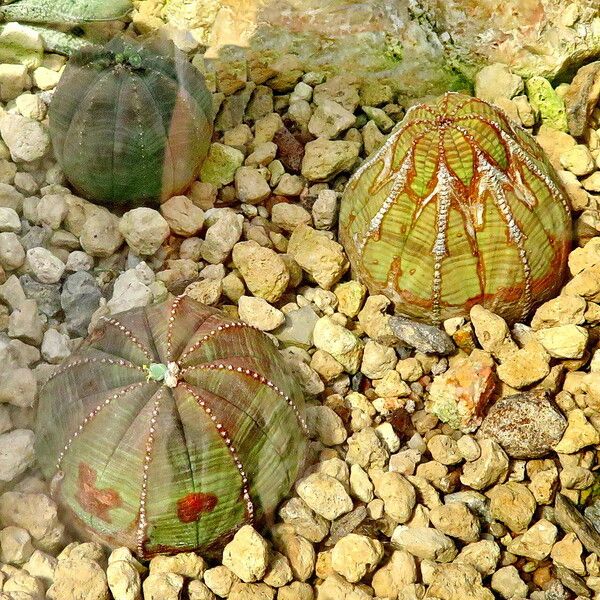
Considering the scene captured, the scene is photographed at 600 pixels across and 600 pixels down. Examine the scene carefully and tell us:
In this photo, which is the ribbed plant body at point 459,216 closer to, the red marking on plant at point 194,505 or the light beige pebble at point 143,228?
the light beige pebble at point 143,228

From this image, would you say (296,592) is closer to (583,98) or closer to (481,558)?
(481,558)

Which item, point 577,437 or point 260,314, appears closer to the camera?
point 577,437

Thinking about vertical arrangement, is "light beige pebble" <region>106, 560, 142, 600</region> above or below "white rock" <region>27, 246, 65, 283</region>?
below

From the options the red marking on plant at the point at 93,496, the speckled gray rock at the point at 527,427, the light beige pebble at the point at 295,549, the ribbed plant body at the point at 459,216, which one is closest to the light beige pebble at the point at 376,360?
the ribbed plant body at the point at 459,216

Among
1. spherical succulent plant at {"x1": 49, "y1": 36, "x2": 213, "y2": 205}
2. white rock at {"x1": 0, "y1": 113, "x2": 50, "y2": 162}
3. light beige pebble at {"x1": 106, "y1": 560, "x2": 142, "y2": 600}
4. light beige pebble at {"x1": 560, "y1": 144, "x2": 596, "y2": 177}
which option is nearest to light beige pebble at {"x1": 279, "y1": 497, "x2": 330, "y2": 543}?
light beige pebble at {"x1": 106, "y1": 560, "x2": 142, "y2": 600}

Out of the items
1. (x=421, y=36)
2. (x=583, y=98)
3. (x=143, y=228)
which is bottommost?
(x=143, y=228)

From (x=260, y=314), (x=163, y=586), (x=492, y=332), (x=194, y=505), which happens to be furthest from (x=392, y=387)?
(x=163, y=586)

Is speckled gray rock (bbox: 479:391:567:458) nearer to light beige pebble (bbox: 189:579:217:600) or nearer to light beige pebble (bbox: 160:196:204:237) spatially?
light beige pebble (bbox: 189:579:217:600)
